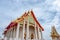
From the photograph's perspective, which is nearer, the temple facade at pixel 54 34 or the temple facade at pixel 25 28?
the temple facade at pixel 25 28

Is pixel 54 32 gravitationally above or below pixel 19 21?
below

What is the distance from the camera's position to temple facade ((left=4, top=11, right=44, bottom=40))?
1581cm

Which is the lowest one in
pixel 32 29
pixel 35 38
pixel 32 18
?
pixel 35 38

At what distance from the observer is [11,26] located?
641 inches

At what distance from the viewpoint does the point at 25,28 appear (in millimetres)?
16781

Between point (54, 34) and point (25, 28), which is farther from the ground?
point (25, 28)

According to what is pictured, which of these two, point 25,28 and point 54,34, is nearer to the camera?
point 25,28

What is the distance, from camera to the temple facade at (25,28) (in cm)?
1581

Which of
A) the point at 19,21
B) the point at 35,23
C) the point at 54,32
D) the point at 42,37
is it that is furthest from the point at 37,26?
the point at 54,32

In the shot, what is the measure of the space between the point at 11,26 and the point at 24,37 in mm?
2347

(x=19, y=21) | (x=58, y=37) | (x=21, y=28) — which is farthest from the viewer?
(x=58, y=37)

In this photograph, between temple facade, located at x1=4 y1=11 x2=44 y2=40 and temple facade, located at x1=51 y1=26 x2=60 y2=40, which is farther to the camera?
temple facade, located at x1=51 y1=26 x2=60 y2=40

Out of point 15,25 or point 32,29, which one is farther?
point 32,29

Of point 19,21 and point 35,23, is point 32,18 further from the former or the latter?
point 19,21
